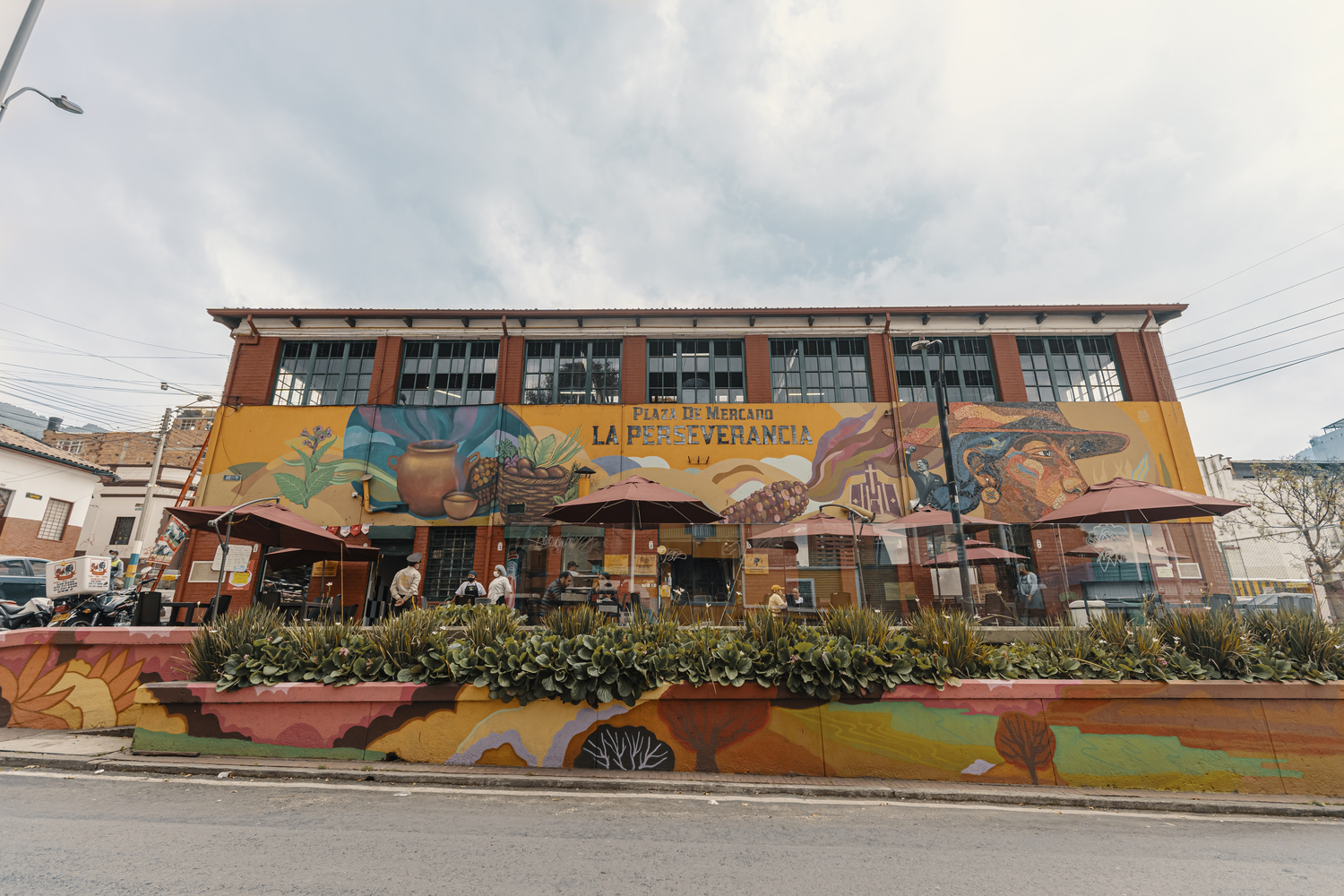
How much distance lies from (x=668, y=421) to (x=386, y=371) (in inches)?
380

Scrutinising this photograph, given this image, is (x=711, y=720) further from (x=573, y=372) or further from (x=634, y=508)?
(x=573, y=372)

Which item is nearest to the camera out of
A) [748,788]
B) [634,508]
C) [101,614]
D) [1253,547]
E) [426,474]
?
[748,788]

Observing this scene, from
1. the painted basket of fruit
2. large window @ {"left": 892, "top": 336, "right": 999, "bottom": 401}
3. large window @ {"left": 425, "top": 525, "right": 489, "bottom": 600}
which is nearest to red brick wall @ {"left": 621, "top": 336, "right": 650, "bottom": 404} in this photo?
the painted basket of fruit

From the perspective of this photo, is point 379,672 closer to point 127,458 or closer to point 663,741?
point 663,741

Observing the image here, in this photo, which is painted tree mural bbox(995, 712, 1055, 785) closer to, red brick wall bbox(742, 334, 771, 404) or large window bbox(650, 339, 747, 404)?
red brick wall bbox(742, 334, 771, 404)

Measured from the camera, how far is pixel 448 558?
57.8ft

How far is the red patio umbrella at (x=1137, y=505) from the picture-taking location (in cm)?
970

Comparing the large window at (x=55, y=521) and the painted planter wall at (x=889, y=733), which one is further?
the large window at (x=55, y=521)

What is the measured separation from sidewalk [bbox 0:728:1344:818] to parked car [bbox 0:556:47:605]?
1507 cm

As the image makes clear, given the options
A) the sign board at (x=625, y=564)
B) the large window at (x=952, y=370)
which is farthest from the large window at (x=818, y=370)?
the sign board at (x=625, y=564)

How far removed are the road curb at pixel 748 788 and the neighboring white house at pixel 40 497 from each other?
27.7 m

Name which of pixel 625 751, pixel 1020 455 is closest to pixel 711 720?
pixel 625 751

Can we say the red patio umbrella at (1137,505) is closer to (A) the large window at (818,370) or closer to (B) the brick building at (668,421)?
(B) the brick building at (668,421)

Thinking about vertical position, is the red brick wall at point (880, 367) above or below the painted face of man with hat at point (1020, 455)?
above
